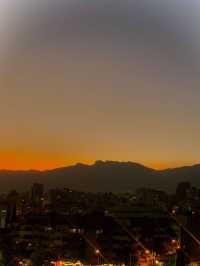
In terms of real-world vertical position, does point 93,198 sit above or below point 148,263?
above

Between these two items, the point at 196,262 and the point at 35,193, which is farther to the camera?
the point at 35,193

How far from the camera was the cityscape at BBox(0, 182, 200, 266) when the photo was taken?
618 centimetres

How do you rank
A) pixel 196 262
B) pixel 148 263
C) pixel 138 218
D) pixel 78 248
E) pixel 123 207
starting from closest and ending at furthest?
pixel 196 262, pixel 148 263, pixel 78 248, pixel 138 218, pixel 123 207

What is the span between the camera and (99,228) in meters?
7.26

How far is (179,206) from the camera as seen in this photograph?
759 cm

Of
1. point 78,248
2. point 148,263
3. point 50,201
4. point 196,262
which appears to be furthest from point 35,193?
point 196,262

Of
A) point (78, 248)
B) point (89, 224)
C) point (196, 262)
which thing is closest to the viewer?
point (196, 262)

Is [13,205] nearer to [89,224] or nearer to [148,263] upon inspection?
[89,224]

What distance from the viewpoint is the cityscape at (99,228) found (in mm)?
6184

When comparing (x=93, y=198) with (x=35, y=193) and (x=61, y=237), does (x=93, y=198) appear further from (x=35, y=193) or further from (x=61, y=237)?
(x=61, y=237)

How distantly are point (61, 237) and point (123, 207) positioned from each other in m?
1.74

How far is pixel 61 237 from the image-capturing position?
7.03 metres

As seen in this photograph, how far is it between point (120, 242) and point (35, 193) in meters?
2.54

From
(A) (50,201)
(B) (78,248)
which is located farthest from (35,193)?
(B) (78,248)
